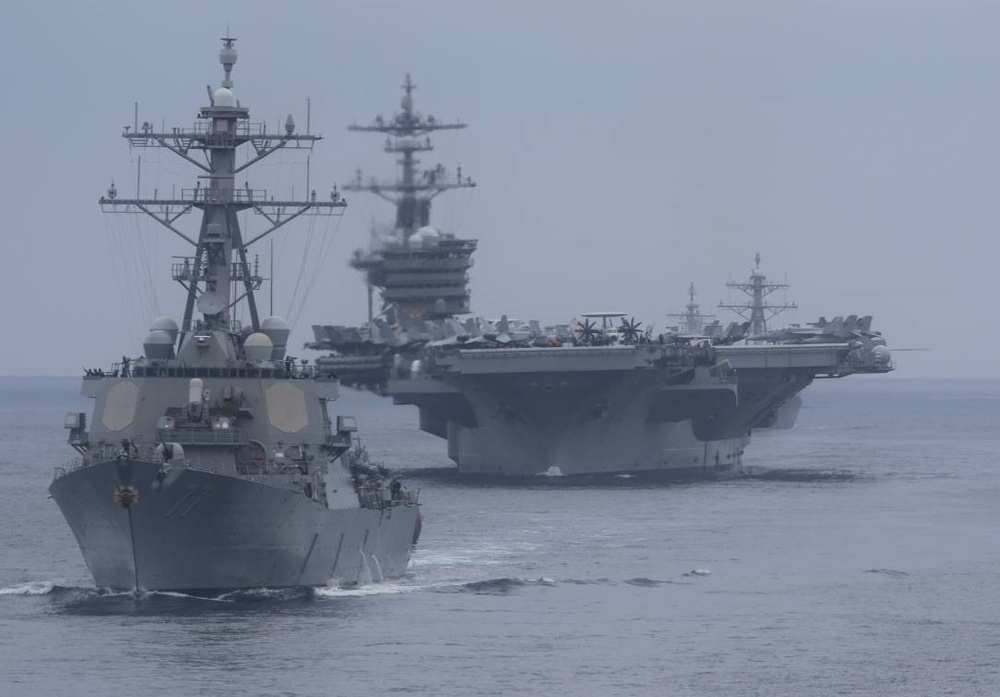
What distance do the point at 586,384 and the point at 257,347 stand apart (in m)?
30.5

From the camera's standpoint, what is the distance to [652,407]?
66.0m

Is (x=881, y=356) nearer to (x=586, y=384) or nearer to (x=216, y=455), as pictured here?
(x=586, y=384)

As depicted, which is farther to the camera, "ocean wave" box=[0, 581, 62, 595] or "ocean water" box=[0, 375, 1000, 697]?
"ocean wave" box=[0, 581, 62, 595]

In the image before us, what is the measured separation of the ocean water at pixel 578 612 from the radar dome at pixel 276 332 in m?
4.06

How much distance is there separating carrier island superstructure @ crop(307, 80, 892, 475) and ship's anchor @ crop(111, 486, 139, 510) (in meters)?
30.5

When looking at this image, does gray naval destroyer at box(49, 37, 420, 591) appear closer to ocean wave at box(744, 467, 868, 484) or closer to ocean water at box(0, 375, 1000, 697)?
ocean water at box(0, 375, 1000, 697)

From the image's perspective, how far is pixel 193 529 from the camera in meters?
29.9

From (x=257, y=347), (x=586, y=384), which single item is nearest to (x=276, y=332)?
(x=257, y=347)

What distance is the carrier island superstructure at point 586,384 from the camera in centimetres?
6069

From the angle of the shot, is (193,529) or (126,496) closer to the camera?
(126,496)

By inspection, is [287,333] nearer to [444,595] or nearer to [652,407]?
[444,595]

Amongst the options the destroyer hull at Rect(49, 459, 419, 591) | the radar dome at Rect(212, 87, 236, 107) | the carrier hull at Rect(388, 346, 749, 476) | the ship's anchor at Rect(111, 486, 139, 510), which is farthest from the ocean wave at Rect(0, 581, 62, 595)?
the carrier hull at Rect(388, 346, 749, 476)

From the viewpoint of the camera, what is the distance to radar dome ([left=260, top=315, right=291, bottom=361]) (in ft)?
107

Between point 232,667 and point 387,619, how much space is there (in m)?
4.47
